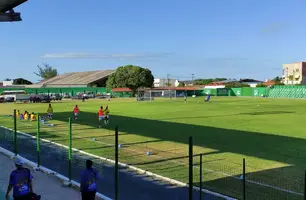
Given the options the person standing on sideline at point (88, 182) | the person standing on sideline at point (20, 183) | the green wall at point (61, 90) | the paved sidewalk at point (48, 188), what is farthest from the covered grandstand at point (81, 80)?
the person standing on sideline at point (20, 183)

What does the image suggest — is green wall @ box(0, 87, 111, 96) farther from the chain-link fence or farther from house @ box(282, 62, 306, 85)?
house @ box(282, 62, 306, 85)

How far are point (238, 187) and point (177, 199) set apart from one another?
1.85 meters

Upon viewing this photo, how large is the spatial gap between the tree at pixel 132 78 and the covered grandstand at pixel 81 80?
64.2ft

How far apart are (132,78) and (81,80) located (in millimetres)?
35855

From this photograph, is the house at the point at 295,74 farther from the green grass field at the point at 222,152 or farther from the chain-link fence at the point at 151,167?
the chain-link fence at the point at 151,167

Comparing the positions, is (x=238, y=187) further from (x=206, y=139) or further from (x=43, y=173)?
(x=206, y=139)

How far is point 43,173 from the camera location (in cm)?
1148

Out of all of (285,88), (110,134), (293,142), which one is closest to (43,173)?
(110,134)

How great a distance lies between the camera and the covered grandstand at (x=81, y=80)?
11536 cm

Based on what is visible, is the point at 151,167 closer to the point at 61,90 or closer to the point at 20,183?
the point at 20,183

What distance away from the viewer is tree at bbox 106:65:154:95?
307 feet

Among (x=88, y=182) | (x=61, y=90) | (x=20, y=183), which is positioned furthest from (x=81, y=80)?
(x=20, y=183)

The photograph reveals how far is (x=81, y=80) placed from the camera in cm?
12381

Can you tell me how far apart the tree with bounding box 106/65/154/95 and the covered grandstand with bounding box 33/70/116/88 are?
64.2 feet
